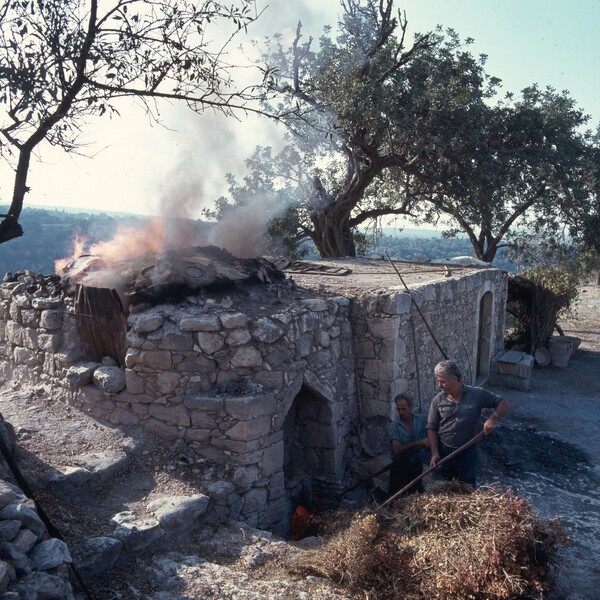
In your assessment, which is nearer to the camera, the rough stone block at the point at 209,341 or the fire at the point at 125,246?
the rough stone block at the point at 209,341

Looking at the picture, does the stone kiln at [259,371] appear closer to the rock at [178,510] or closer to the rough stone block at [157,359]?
the rough stone block at [157,359]

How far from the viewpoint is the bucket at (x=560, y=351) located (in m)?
13.3

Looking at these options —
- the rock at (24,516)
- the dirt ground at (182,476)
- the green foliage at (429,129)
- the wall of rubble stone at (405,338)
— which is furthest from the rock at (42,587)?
the green foliage at (429,129)

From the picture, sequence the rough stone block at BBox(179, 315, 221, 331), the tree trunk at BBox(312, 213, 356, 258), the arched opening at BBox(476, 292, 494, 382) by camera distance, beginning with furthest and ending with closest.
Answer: the tree trunk at BBox(312, 213, 356, 258) < the arched opening at BBox(476, 292, 494, 382) < the rough stone block at BBox(179, 315, 221, 331)

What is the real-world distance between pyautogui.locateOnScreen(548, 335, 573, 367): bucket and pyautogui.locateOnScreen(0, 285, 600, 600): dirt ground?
12.5 ft

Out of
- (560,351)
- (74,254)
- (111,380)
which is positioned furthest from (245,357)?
(560,351)

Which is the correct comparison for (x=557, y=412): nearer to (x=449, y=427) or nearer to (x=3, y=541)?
(x=449, y=427)

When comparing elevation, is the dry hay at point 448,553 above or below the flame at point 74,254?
below

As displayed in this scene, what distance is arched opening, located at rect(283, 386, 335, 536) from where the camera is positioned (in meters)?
6.69

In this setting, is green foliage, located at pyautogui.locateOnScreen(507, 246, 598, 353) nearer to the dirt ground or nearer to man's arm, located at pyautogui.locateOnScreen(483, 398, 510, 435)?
the dirt ground

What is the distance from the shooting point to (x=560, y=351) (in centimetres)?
1327

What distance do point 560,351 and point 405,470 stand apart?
29.7 feet

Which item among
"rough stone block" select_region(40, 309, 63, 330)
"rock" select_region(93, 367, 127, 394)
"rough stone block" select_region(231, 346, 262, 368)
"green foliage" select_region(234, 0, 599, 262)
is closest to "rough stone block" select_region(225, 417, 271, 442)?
"rough stone block" select_region(231, 346, 262, 368)

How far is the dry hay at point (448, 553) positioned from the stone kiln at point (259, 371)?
4.84 ft
